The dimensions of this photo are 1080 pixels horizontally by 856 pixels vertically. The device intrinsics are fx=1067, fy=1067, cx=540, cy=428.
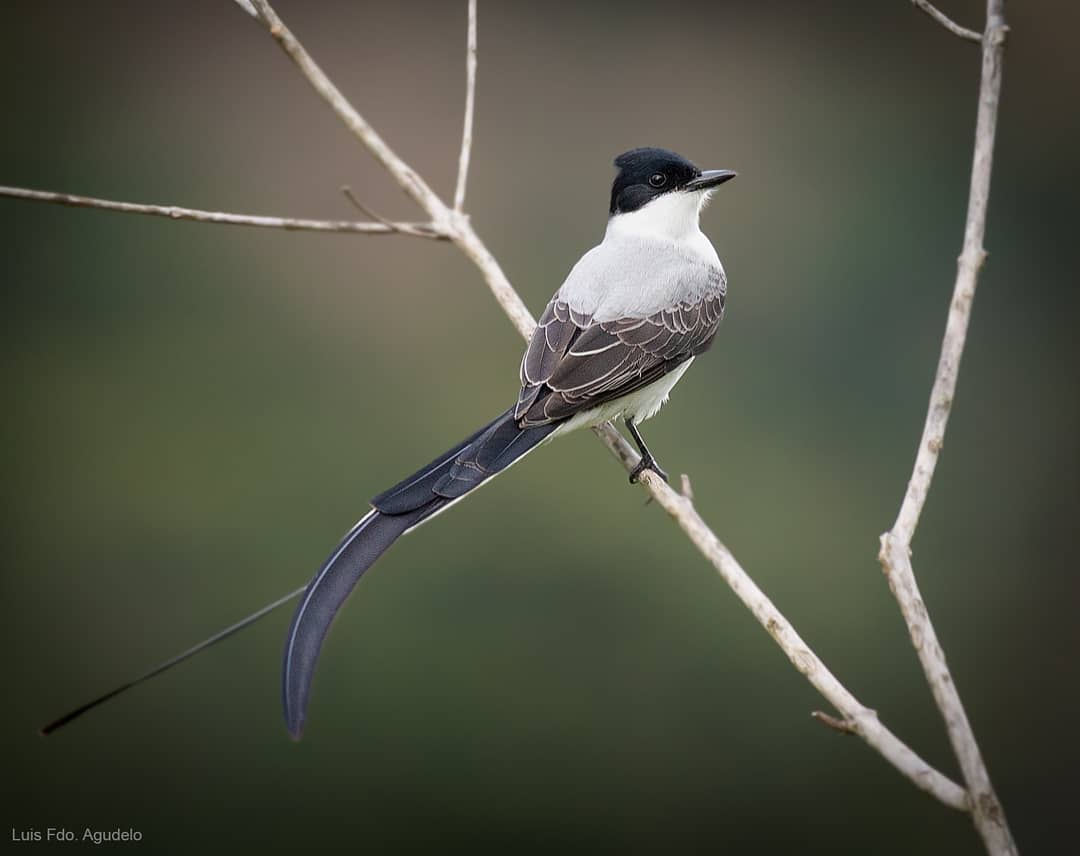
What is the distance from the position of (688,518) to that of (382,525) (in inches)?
25.0

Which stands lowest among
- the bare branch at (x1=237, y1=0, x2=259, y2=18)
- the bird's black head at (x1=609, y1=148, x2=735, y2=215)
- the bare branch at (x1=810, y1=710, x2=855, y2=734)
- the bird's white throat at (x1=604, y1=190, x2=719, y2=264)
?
the bare branch at (x1=810, y1=710, x2=855, y2=734)

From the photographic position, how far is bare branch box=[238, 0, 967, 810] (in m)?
1.54

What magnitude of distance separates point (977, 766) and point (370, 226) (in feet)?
5.55

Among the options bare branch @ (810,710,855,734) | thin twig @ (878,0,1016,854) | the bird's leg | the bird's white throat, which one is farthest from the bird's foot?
bare branch @ (810,710,855,734)

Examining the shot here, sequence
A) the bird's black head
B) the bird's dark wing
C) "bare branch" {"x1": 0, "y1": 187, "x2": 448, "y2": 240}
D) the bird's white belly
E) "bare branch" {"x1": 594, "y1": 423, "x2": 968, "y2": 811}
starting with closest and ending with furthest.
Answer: "bare branch" {"x1": 594, "y1": 423, "x2": 968, "y2": 811} < "bare branch" {"x1": 0, "y1": 187, "x2": 448, "y2": 240} < the bird's dark wing < the bird's white belly < the bird's black head

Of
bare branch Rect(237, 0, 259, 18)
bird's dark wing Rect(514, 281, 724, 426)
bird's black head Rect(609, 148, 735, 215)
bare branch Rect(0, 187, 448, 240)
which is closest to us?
bare branch Rect(0, 187, 448, 240)

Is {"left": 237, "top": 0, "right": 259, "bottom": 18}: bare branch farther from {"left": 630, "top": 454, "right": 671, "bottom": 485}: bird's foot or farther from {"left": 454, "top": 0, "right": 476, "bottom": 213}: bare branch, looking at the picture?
{"left": 630, "top": 454, "right": 671, "bottom": 485}: bird's foot

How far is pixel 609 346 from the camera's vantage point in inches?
109

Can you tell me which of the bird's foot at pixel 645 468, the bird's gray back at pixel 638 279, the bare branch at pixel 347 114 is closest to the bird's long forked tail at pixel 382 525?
the bird's foot at pixel 645 468

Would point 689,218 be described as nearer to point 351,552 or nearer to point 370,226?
point 370,226

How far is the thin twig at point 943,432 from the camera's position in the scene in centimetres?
152

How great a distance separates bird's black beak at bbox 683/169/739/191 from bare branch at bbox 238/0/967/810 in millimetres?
661

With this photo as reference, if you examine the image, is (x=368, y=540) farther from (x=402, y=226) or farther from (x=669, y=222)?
(x=669, y=222)

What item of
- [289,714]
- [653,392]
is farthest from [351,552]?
[653,392]
